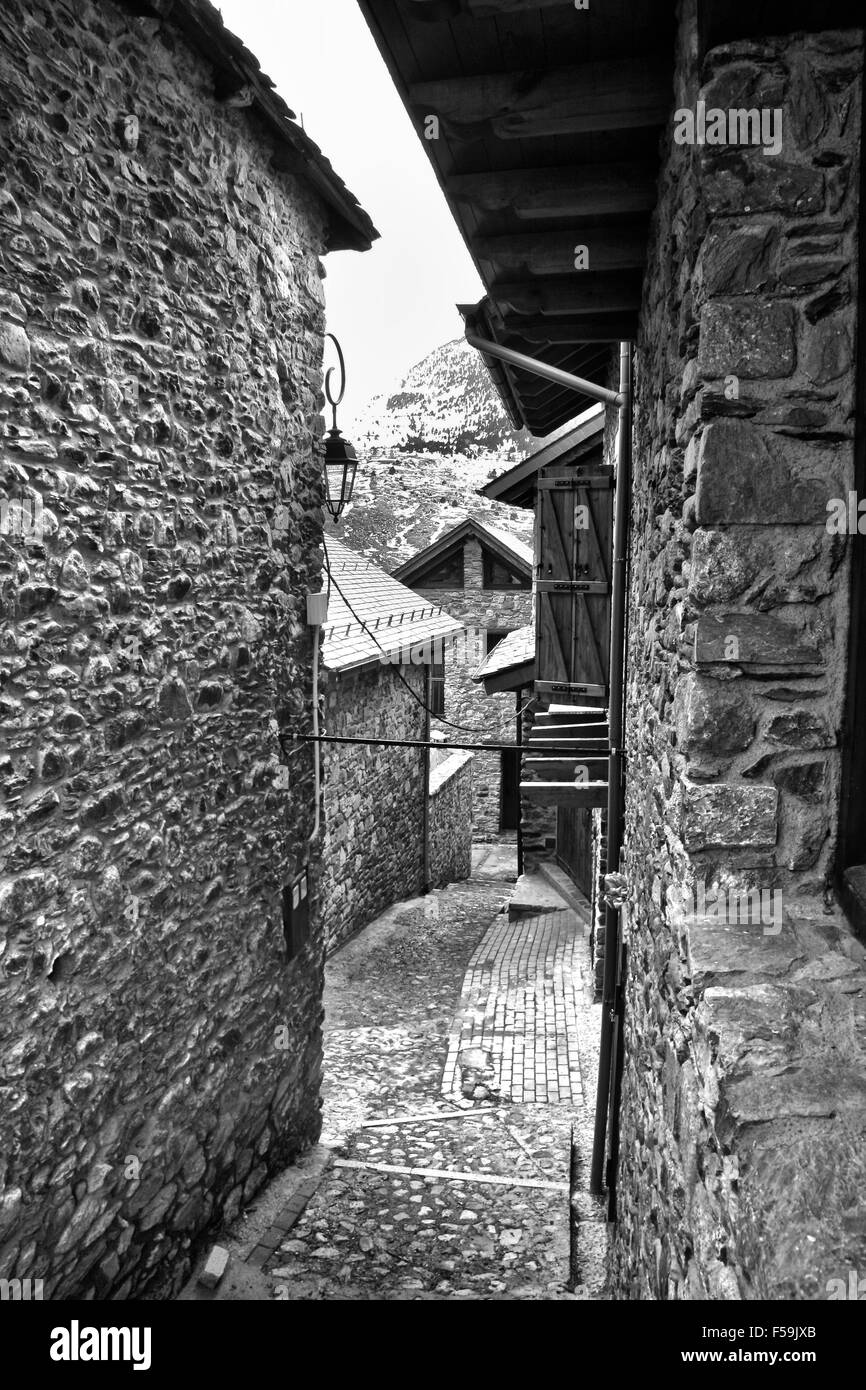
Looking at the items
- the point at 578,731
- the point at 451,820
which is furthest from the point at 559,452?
A: the point at 451,820

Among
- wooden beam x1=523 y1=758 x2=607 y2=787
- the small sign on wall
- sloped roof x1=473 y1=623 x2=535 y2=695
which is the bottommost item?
the small sign on wall

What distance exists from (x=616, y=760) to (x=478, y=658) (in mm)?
14543

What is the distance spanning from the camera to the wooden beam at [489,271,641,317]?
4168 mm

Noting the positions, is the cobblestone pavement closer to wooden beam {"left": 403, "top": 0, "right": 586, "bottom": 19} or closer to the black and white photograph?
the black and white photograph

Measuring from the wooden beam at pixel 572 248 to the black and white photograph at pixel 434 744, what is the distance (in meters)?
0.02

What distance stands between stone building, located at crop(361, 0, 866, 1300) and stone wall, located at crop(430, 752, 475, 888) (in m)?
11.6

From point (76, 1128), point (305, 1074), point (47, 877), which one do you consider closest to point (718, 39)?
point (47, 877)

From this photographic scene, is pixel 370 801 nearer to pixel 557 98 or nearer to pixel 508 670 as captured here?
pixel 508 670

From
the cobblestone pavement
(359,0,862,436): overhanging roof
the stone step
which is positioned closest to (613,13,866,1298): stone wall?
(359,0,862,436): overhanging roof

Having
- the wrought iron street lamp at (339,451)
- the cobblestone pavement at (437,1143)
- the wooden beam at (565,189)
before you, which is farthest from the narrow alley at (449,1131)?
the wooden beam at (565,189)

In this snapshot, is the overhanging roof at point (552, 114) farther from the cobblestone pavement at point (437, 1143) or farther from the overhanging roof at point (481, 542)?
the overhanging roof at point (481, 542)

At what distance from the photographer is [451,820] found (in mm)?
15820

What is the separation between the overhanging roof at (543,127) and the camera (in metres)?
2.57

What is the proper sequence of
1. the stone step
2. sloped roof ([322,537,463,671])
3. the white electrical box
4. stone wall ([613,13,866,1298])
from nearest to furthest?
stone wall ([613,13,866,1298]), the white electrical box, sloped roof ([322,537,463,671]), the stone step
